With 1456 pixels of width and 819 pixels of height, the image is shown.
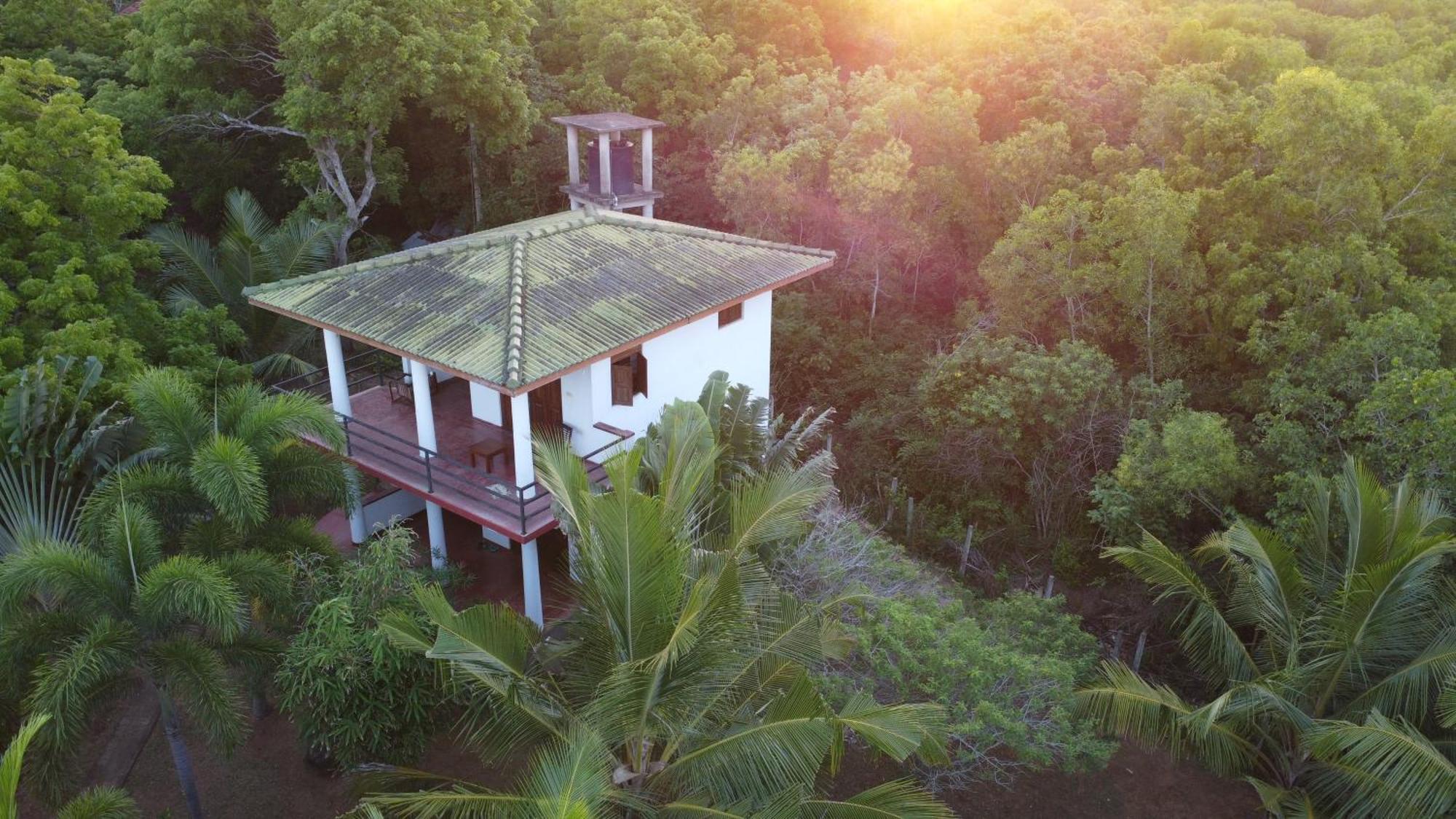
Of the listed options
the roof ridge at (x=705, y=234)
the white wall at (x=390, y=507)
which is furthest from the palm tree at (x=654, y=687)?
the roof ridge at (x=705, y=234)

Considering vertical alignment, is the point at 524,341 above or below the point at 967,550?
above

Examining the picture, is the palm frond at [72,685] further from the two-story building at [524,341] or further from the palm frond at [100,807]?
the two-story building at [524,341]

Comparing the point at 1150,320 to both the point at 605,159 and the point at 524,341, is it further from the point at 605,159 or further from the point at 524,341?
the point at 524,341

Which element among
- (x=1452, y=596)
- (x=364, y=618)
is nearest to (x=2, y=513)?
(x=364, y=618)

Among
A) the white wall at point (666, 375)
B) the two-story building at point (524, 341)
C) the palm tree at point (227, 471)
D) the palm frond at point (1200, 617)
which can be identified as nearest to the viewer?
the palm tree at point (227, 471)

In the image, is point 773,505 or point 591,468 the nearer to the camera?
point 773,505

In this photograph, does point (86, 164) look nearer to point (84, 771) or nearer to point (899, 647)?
point (84, 771)

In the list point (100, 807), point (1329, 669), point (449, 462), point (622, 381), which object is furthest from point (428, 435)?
point (1329, 669)
